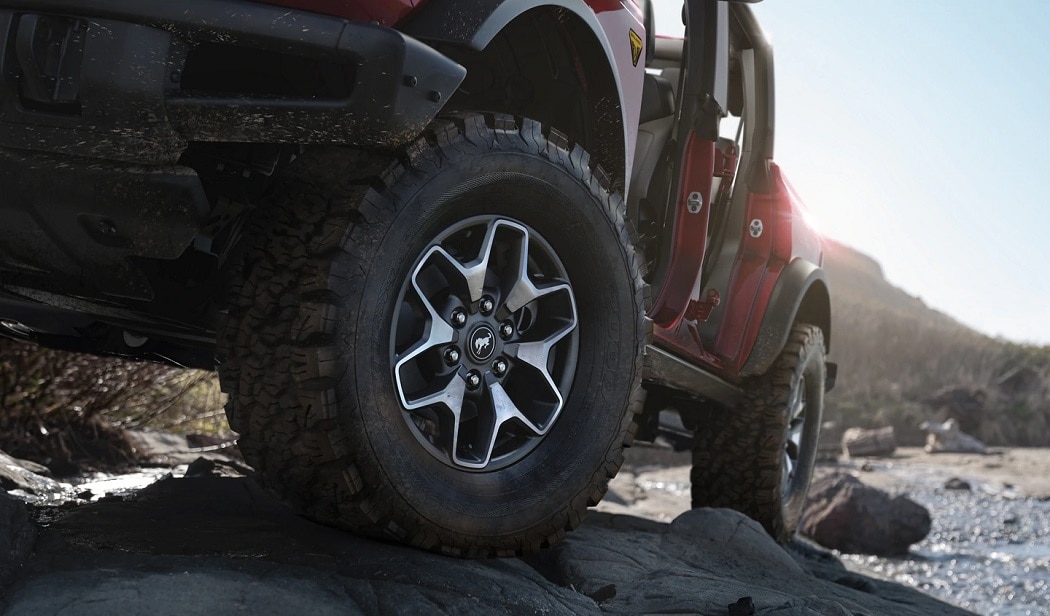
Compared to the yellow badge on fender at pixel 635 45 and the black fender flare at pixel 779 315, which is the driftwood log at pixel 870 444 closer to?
the black fender flare at pixel 779 315

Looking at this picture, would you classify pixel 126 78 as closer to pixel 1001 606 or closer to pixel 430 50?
pixel 430 50

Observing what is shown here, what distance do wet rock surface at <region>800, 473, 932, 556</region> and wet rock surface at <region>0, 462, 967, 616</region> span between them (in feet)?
12.4

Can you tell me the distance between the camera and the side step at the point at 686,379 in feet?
11.6

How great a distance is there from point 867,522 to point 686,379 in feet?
13.2

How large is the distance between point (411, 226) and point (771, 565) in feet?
6.89

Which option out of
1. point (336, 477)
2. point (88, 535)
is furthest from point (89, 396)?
point (336, 477)

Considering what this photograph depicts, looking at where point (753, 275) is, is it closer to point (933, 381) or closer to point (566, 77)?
point (566, 77)

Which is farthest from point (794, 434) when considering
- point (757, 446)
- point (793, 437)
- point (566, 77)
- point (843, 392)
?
point (843, 392)

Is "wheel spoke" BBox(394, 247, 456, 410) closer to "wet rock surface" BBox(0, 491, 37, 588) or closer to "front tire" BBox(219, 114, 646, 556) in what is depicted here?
"front tire" BBox(219, 114, 646, 556)

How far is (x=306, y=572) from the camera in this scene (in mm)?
2182

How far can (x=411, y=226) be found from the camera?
89.0 inches

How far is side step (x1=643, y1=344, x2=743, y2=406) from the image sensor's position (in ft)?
11.6

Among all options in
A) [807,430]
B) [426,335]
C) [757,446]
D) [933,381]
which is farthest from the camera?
[933,381]

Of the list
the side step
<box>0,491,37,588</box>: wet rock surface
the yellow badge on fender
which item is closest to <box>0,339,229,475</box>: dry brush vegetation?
<box>0,491,37,588</box>: wet rock surface
